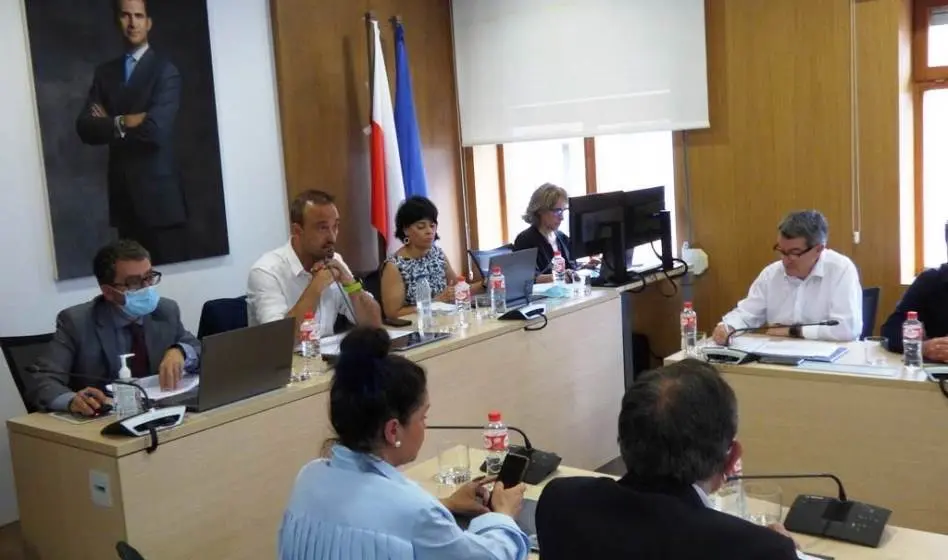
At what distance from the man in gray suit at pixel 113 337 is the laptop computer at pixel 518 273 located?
1362 mm

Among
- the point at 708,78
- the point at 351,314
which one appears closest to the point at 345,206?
the point at 351,314

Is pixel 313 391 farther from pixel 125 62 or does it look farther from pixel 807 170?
pixel 807 170

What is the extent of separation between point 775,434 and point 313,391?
5.17 feet

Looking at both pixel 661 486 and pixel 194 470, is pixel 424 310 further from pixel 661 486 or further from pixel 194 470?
pixel 661 486

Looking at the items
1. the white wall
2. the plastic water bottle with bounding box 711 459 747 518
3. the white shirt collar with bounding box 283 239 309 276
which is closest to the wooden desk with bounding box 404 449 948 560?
the plastic water bottle with bounding box 711 459 747 518

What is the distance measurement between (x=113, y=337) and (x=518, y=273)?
→ 1.71 meters

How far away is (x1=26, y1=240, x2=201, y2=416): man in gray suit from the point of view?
9.11 ft

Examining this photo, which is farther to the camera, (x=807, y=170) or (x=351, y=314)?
(x=807, y=170)

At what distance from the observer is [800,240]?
3467 millimetres

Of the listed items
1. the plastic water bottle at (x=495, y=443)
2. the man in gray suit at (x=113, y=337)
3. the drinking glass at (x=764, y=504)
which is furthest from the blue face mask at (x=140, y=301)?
the drinking glass at (x=764, y=504)

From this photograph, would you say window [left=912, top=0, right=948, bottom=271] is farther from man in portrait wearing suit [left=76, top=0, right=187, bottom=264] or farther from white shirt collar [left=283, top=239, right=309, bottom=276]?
man in portrait wearing suit [left=76, top=0, right=187, bottom=264]

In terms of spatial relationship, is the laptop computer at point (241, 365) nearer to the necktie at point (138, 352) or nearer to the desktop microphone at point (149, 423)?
the desktop microphone at point (149, 423)

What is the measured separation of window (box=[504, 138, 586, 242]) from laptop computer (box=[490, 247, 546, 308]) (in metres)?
1.50

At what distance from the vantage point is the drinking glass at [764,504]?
6.04 feet
